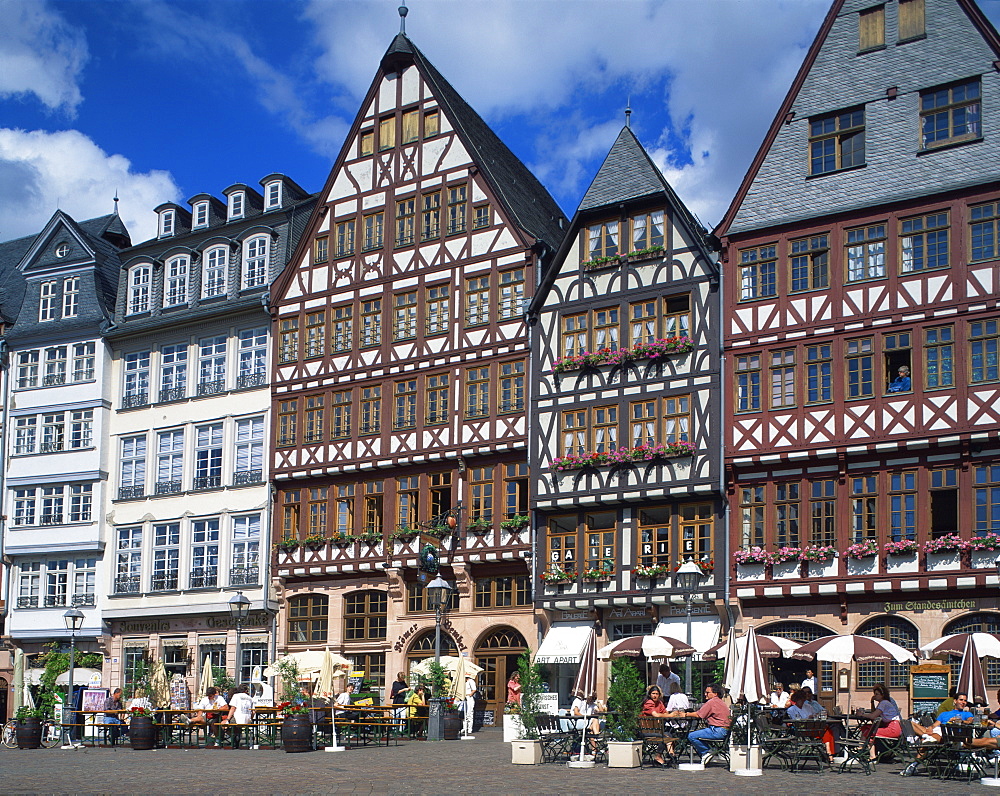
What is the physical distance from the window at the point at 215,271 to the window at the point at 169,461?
4476 mm

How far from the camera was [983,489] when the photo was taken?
29.2 meters

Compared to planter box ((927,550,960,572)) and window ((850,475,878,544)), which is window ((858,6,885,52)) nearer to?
window ((850,475,878,544))

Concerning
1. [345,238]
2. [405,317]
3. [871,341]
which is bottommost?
[871,341]

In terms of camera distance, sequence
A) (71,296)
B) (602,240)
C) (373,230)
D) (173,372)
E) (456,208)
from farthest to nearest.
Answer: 1. (71,296)
2. (173,372)
3. (373,230)
4. (456,208)
5. (602,240)

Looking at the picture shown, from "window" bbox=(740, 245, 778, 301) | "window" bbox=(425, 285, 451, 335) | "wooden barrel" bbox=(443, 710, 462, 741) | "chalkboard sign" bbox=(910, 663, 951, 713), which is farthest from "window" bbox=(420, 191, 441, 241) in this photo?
"chalkboard sign" bbox=(910, 663, 951, 713)

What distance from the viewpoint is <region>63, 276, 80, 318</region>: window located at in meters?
45.5

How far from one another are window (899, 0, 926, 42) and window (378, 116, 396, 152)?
14604 mm

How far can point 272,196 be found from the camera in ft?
146

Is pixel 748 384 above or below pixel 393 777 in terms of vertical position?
above

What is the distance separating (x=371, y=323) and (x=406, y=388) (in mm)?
2415

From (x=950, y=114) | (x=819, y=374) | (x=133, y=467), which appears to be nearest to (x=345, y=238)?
(x=133, y=467)

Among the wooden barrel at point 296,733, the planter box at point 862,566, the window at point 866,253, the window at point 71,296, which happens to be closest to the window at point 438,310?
the window at point 866,253

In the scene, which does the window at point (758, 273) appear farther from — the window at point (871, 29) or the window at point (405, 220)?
the window at point (405, 220)

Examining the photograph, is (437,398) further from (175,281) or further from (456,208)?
(175,281)
